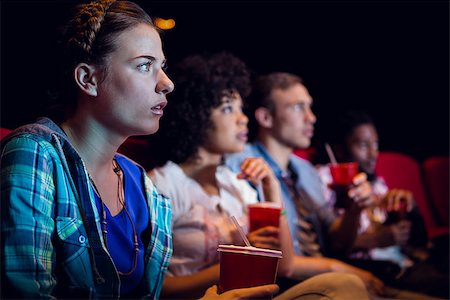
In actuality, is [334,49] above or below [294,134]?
above

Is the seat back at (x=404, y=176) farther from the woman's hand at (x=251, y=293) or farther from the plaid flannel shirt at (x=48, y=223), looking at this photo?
the plaid flannel shirt at (x=48, y=223)

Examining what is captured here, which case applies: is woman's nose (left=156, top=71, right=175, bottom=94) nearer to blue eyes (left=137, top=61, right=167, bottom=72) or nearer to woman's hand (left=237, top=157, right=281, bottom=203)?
blue eyes (left=137, top=61, right=167, bottom=72)

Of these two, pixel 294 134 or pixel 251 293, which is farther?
pixel 294 134

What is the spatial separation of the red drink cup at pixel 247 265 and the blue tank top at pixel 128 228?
0.22 m

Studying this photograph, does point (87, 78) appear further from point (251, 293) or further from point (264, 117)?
point (264, 117)

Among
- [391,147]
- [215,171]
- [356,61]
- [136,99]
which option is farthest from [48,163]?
[391,147]

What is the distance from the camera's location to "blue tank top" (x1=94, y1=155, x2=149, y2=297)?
3.97 feet

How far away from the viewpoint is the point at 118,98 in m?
1.19

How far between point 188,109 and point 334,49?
1.83 m

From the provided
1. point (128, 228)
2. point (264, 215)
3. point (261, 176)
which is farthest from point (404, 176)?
point (128, 228)

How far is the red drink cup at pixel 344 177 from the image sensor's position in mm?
2449

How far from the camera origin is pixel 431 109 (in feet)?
12.9

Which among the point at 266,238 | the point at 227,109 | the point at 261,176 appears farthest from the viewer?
the point at 227,109

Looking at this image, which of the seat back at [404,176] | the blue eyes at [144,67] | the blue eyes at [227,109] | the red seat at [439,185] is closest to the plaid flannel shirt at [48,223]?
the blue eyes at [144,67]
